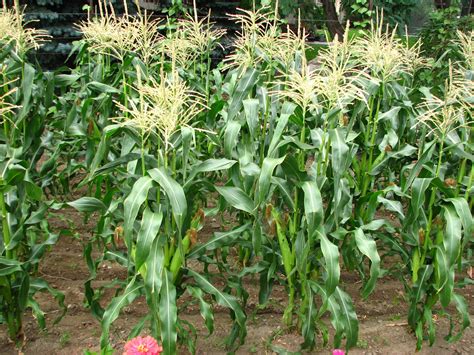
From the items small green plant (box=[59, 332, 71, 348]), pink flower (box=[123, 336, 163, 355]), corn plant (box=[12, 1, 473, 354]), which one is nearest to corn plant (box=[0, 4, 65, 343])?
corn plant (box=[12, 1, 473, 354])

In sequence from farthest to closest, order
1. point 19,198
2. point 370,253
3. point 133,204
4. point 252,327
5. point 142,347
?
point 252,327
point 19,198
point 370,253
point 133,204
point 142,347

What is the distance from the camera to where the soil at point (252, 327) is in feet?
9.58

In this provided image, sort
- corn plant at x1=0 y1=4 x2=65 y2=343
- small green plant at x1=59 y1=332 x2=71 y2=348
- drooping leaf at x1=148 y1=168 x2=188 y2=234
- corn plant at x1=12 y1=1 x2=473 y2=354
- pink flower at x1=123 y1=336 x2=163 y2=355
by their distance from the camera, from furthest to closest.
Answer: small green plant at x1=59 y1=332 x2=71 y2=348 → corn plant at x1=0 y1=4 x2=65 y2=343 → corn plant at x1=12 y1=1 x2=473 y2=354 → drooping leaf at x1=148 y1=168 x2=188 y2=234 → pink flower at x1=123 y1=336 x2=163 y2=355

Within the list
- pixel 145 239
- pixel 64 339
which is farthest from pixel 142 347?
pixel 64 339

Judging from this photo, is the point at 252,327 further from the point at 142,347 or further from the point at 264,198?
the point at 142,347

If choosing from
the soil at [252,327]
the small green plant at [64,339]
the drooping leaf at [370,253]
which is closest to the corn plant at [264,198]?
the drooping leaf at [370,253]

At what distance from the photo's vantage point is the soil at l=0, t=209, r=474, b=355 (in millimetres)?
2920

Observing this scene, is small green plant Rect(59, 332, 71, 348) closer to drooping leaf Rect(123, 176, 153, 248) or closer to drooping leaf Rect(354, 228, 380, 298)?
drooping leaf Rect(123, 176, 153, 248)

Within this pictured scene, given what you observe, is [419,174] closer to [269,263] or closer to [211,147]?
[269,263]

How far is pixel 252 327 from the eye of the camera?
A: 310 cm

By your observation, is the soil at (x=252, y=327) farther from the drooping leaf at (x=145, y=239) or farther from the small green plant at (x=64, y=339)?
the drooping leaf at (x=145, y=239)

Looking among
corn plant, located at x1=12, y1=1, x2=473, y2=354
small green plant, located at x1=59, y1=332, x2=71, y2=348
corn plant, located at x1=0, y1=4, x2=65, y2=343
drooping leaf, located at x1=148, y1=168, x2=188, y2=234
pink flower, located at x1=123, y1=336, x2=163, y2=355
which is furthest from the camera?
small green plant, located at x1=59, y1=332, x2=71, y2=348

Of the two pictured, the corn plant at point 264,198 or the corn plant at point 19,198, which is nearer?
the corn plant at point 264,198

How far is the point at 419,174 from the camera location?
2822 mm
